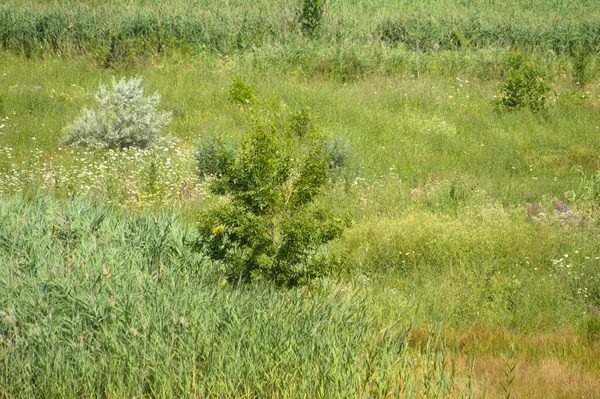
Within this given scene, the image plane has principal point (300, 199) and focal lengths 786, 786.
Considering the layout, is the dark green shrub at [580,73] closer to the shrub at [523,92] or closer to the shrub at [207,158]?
the shrub at [523,92]

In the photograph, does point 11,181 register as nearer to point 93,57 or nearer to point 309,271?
point 309,271

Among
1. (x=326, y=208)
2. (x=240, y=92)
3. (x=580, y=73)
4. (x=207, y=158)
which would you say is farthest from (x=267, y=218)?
(x=580, y=73)

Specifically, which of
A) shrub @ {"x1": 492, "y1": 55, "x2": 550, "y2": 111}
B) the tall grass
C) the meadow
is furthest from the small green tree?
the tall grass

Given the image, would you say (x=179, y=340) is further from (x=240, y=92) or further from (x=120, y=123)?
(x=240, y=92)

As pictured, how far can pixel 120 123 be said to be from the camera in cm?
1321

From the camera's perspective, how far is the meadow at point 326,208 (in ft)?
15.8

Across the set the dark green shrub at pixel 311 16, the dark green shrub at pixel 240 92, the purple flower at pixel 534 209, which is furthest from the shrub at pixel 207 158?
the dark green shrub at pixel 311 16

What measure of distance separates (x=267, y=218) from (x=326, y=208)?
0.98m

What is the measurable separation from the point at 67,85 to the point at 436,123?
7.87 m

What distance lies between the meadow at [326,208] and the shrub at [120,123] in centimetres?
24

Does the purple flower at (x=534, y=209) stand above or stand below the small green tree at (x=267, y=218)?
below

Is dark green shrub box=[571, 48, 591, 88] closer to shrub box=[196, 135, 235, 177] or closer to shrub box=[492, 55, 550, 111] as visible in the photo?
shrub box=[492, 55, 550, 111]

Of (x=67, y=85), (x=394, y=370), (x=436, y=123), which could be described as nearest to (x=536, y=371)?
(x=394, y=370)

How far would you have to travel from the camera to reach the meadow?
189 inches
